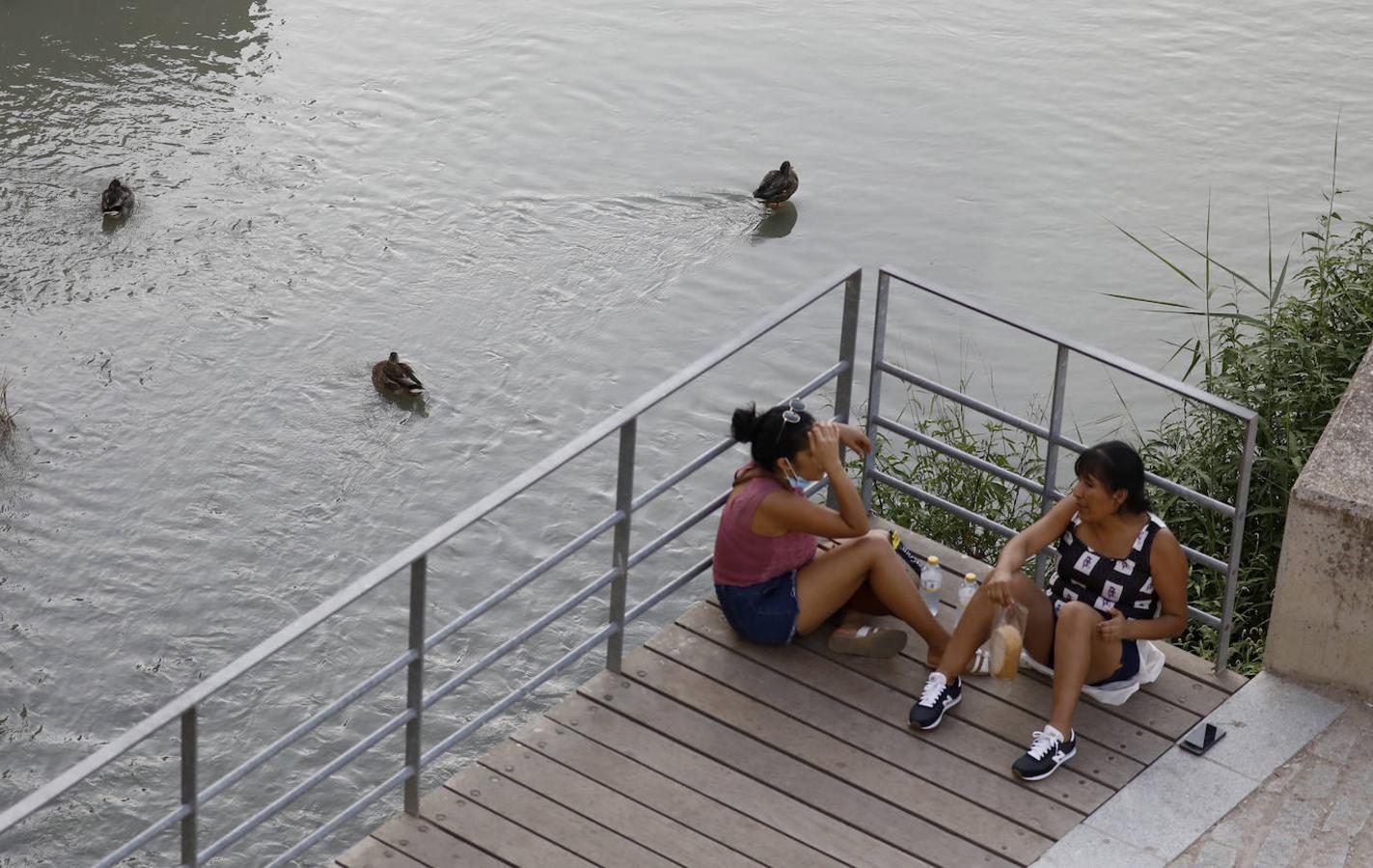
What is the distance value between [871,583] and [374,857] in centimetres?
197

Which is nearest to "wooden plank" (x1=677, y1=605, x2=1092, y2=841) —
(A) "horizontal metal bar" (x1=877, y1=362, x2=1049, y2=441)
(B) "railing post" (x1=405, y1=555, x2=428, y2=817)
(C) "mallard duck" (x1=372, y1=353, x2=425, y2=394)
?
(A) "horizontal metal bar" (x1=877, y1=362, x2=1049, y2=441)

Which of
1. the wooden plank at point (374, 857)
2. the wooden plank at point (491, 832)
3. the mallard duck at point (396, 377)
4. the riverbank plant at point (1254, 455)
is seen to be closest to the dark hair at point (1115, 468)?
the riverbank plant at point (1254, 455)

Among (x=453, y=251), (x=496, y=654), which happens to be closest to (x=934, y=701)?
(x=496, y=654)

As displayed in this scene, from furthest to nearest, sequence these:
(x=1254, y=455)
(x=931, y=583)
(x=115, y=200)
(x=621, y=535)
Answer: (x=115, y=200)
(x=1254, y=455)
(x=931, y=583)
(x=621, y=535)

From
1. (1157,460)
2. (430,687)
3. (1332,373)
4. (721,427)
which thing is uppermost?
(1332,373)

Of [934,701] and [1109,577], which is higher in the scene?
[1109,577]

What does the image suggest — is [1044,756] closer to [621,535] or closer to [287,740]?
[621,535]

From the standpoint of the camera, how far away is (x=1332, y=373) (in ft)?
27.7

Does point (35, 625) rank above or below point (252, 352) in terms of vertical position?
below

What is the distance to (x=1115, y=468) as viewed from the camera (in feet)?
19.1

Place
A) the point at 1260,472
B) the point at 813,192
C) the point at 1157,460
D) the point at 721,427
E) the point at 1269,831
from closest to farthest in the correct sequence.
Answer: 1. the point at 1269,831
2. the point at 1260,472
3. the point at 1157,460
4. the point at 721,427
5. the point at 813,192

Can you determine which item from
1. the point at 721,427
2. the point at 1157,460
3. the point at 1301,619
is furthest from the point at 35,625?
the point at 1301,619

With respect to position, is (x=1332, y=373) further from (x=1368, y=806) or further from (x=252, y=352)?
(x=252, y=352)

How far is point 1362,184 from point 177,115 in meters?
9.80
